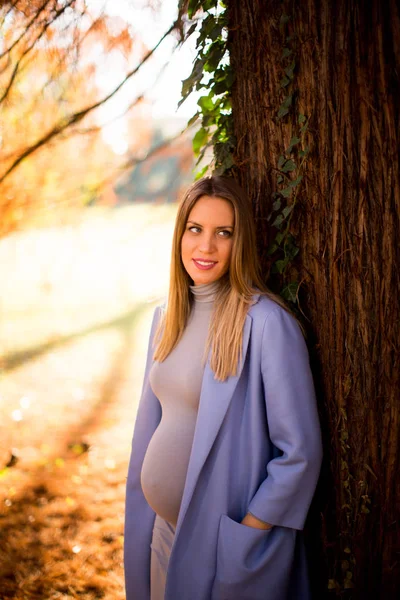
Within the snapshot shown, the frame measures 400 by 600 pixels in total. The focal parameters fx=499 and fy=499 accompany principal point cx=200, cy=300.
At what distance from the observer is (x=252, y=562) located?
5.39ft

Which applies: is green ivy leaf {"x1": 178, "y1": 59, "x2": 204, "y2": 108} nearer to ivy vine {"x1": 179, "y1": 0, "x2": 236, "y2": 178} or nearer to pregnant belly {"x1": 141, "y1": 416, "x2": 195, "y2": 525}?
ivy vine {"x1": 179, "y1": 0, "x2": 236, "y2": 178}

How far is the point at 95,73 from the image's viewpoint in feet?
9.56

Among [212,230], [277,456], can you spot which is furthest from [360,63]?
[277,456]

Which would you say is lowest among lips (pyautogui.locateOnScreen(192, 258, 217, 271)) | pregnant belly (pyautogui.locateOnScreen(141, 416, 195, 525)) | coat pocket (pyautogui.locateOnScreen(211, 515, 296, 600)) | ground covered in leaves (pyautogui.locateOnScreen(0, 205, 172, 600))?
ground covered in leaves (pyautogui.locateOnScreen(0, 205, 172, 600))

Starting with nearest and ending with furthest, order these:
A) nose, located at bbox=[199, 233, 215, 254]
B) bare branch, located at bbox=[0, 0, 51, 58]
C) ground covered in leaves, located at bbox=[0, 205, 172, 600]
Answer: nose, located at bbox=[199, 233, 215, 254] → bare branch, located at bbox=[0, 0, 51, 58] → ground covered in leaves, located at bbox=[0, 205, 172, 600]

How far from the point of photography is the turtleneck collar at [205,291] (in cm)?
196

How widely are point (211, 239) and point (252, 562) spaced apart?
3.67ft

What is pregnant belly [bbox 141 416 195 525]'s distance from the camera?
6.23 ft

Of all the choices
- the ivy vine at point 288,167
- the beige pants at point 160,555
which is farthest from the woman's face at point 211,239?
the beige pants at point 160,555

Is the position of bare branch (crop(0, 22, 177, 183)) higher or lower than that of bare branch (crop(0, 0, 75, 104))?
lower

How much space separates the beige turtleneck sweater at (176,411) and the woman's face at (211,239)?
0.32 feet

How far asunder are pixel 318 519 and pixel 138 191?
14.3 ft

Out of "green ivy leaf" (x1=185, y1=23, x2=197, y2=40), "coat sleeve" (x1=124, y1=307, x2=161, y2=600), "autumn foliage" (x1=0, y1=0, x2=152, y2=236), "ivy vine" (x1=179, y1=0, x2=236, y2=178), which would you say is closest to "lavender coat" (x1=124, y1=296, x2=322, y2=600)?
"coat sleeve" (x1=124, y1=307, x2=161, y2=600)

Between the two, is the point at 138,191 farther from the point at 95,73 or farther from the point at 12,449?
the point at 12,449
